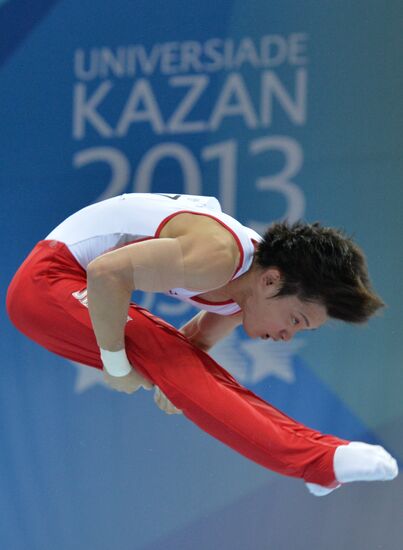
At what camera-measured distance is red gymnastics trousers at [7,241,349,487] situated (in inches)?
68.6

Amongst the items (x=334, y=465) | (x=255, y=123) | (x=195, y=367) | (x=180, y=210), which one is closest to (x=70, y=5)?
(x=255, y=123)

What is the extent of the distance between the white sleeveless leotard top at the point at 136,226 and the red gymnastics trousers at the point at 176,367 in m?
0.04

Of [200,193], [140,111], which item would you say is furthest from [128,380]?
[140,111]

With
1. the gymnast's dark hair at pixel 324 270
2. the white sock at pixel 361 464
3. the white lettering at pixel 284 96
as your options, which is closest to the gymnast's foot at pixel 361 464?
the white sock at pixel 361 464

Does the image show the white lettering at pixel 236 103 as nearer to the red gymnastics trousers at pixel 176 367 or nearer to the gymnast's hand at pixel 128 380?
the red gymnastics trousers at pixel 176 367

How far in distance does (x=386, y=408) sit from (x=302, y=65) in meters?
1.01

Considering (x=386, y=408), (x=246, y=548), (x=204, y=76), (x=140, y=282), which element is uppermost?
(x=204, y=76)

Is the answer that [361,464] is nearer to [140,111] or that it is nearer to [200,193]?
[200,193]

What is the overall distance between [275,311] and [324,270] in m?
0.14

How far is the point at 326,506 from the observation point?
2.75 metres

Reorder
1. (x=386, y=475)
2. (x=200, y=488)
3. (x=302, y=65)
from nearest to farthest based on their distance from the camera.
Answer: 1. (x=386, y=475)
2. (x=302, y=65)
3. (x=200, y=488)

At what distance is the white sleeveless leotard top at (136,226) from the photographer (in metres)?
1.82

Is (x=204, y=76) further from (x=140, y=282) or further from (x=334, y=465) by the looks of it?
(x=334, y=465)

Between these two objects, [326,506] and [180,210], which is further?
[326,506]
